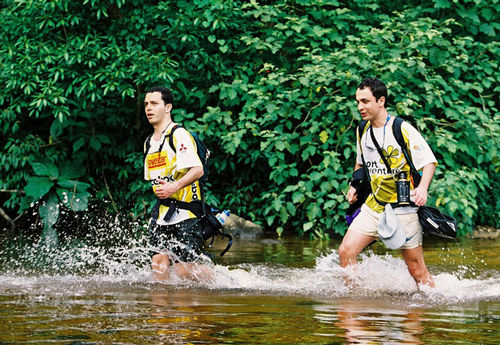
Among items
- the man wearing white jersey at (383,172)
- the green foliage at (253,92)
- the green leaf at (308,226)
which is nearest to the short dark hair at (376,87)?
the man wearing white jersey at (383,172)

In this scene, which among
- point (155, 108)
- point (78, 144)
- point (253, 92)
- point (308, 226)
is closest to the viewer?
point (155, 108)

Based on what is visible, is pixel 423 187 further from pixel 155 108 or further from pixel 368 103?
pixel 155 108

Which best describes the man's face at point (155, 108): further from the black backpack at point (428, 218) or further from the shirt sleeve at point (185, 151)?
the black backpack at point (428, 218)

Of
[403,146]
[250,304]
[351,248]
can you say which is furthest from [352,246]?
[250,304]

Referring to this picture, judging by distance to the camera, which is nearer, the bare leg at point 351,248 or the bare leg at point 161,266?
the bare leg at point 351,248

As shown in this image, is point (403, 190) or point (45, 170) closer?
point (403, 190)

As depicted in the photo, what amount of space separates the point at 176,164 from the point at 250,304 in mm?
1361

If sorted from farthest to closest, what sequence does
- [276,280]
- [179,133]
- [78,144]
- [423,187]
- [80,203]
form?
[78,144]
[80,203]
[276,280]
[179,133]
[423,187]

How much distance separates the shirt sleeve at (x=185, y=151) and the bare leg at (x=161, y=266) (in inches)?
30.3

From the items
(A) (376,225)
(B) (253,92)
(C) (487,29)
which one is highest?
(C) (487,29)

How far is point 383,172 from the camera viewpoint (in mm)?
6062

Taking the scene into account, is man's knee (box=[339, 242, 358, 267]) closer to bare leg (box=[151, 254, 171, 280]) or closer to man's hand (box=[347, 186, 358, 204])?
man's hand (box=[347, 186, 358, 204])

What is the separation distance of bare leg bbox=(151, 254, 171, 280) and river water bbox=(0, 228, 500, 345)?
3.3 inches

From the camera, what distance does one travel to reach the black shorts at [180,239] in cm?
628
